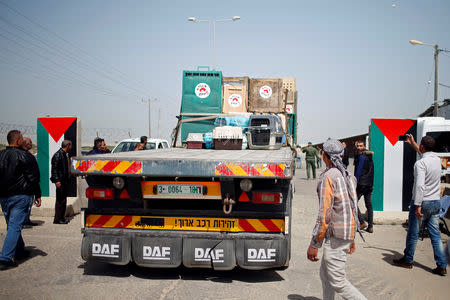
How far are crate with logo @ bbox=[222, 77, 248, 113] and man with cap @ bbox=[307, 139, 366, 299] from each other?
21.6 feet

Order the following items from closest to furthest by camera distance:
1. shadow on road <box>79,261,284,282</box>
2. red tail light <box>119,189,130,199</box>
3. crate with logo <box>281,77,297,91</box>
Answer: red tail light <box>119,189,130,199</box> < shadow on road <box>79,261,284,282</box> < crate with logo <box>281,77,297,91</box>

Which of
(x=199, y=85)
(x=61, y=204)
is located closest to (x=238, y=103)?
(x=199, y=85)

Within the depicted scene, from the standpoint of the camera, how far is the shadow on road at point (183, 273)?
4762mm

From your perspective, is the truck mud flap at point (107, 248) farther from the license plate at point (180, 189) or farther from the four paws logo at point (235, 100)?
the four paws logo at point (235, 100)

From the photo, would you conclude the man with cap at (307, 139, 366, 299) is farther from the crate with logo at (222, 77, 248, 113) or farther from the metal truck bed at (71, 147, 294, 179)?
the crate with logo at (222, 77, 248, 113)

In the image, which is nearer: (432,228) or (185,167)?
(185,167)

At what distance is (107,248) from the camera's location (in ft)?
15.1

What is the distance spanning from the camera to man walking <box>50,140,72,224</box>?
24.5ft

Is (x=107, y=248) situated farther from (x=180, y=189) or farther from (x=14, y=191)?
(x=14, y=191)

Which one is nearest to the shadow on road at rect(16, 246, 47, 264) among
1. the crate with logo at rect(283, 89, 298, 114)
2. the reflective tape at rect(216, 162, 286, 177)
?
the reflective tape at rect(216, 162, 286, 177)

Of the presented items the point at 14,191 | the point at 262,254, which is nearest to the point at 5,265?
the point at 14,191

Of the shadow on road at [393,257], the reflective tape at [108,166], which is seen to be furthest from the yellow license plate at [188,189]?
the shadow on road at [393,257]

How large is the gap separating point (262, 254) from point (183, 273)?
119 centimetres

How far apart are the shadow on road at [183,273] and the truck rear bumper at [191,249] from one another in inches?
13.6
